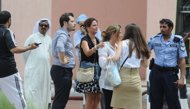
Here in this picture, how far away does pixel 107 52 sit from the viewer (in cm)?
941

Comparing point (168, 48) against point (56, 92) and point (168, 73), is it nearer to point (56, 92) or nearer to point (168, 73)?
point (168, 73)

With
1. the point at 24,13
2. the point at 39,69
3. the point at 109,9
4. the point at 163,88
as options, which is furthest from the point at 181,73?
the point at 24,13

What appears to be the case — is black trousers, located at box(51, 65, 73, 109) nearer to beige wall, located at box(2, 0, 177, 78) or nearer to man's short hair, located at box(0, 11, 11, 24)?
man's short hair, located at box(0, 11, 11, 24)

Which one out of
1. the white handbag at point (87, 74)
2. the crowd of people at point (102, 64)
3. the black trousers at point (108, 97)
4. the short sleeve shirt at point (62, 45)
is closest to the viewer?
the crowd of people at point (102, 64)

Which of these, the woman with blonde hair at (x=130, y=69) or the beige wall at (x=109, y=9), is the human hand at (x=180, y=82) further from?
the beige wall at (x=109, y=9)

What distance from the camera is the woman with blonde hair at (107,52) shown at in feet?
30.8

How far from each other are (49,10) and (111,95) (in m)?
6.04

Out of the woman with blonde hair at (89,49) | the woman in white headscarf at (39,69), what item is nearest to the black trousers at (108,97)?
the woman with blonde hair at (89,49)

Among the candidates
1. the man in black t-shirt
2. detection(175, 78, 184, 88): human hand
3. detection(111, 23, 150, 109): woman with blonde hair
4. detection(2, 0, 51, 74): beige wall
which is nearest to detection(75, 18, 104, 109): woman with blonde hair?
detection(111, 23, 150, 109): woman with blonde hair

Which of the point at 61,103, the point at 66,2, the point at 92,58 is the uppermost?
the point at 66,2

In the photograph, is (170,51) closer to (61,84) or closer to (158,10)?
(61,84)

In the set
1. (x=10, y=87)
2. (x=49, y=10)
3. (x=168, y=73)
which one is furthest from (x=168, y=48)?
(x=49, y=10)

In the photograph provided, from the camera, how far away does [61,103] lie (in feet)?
32.2

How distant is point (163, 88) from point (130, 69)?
3.07 feet
